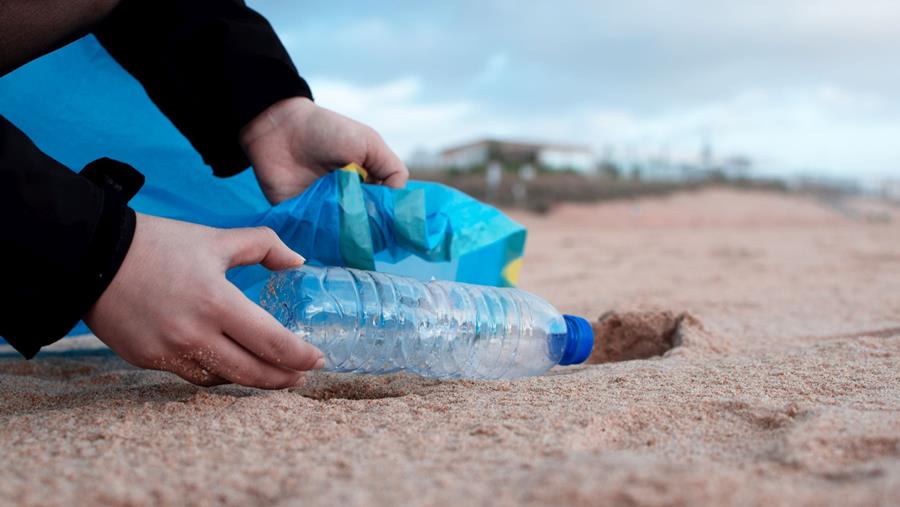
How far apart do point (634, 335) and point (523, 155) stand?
21.0m

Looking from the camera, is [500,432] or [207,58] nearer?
[500,432]

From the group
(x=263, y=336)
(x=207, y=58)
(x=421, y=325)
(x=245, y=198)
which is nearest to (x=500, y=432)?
(x=263, y=336)

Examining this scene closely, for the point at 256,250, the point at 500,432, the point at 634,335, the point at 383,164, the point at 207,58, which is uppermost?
the point at 207,58

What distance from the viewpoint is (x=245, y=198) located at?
2.34 meters

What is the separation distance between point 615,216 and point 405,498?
41.9 ft

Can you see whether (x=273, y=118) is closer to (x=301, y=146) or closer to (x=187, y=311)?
(x=301, y=146)

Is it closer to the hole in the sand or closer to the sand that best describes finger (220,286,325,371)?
the sand

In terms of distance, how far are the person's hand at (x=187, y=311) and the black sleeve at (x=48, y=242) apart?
0.03 metres

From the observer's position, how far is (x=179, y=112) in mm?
1929

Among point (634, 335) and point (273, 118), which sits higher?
point (273, 118)

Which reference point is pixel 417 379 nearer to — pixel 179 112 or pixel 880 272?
pixel 179 112

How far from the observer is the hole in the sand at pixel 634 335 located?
228 cm

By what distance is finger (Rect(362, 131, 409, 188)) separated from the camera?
1.96 m

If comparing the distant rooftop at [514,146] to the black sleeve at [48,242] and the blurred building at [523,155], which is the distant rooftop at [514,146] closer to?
the blurred building at [523,155]
